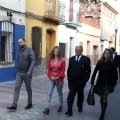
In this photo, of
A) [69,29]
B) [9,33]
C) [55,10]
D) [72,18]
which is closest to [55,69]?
[9,33]

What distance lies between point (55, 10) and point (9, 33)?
5.50 metres

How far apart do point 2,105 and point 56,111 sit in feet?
5.02

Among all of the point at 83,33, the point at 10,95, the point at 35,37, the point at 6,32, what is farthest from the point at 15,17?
the point at 83,33

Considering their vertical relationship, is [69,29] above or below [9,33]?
A: above

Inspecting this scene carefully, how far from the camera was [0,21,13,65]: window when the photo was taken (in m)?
13.6

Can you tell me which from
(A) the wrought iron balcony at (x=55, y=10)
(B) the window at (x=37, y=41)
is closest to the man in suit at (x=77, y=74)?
(B) the window at (x=37, y=41)

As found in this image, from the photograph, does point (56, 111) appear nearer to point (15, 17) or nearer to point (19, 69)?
point (19, 69)

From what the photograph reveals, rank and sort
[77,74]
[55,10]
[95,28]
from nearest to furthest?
[77,74], [55,10], [95,28]

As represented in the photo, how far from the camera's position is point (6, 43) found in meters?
14.1

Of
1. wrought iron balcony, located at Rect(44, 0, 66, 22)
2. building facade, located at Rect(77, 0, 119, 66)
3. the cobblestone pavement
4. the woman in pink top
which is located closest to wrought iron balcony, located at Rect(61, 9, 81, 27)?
wrought iron balcony, located at Rect(44, 0, 66, 22)

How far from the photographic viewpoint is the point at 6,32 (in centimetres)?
1385

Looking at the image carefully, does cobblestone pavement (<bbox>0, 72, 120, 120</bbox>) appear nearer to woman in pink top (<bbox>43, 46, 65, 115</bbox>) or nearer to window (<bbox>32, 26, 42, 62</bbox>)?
woman in pink top (<bbox>43, 46, 65, 115</bbox>)

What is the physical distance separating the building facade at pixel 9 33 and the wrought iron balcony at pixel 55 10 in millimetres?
3202

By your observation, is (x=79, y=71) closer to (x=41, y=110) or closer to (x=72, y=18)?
(x=41, y=110)
